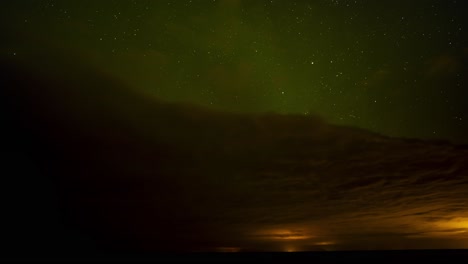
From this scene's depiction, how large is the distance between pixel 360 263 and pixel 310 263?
0.65 meters

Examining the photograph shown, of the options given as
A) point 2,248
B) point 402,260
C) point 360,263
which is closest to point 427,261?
point 402,260

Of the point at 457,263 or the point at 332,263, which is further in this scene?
the point at 332,263

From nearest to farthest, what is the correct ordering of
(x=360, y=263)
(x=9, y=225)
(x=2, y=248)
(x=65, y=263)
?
1. (x=65, y=263)
2. (x=360, y=263)
3. (x=2, y=248)
4. (x=9, y=225)

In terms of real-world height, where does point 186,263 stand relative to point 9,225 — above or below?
below

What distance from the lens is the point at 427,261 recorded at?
17.9ft

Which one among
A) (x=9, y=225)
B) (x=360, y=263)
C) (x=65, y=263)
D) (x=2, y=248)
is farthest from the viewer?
(x=9, y=225)

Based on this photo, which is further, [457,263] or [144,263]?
[144,263]

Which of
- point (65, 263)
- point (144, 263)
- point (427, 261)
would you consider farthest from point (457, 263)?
point (65, 263)

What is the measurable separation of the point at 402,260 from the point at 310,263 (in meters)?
1.26

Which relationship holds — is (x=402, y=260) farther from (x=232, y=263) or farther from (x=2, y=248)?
(x=2, y=248)

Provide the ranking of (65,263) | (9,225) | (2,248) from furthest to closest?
(9,225) < (2,248) < (65,263)

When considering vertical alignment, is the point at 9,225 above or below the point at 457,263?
above

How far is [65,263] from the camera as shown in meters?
4.80

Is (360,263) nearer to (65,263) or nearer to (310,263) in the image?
(310,263)
